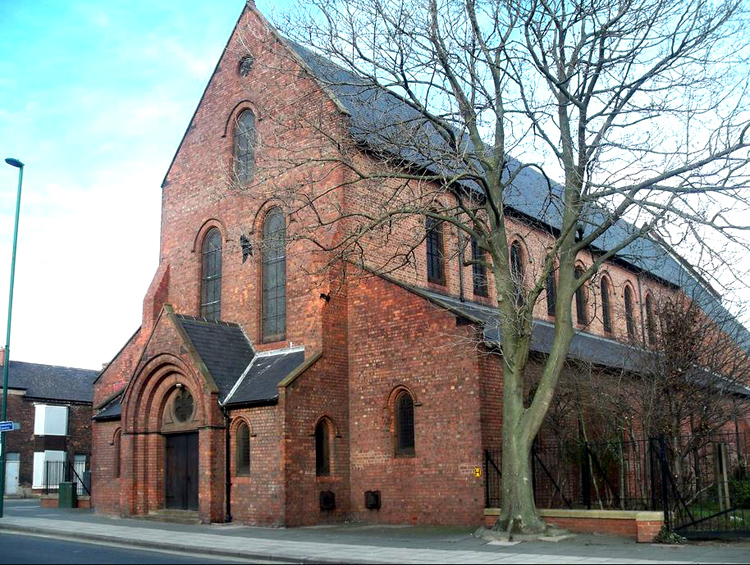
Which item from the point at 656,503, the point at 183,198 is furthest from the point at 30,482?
the point at 656,503

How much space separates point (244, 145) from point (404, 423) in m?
10.3

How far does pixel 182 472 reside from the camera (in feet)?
71.8

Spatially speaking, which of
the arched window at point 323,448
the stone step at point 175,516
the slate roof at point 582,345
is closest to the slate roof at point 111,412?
the stone step at point 175,516

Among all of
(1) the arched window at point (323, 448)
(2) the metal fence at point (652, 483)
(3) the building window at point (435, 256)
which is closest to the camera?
Answer: (2) the metal fence at point (652, 483)

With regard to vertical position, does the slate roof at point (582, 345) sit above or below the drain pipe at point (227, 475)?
above

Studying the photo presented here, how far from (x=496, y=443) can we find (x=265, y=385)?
20.0 ft

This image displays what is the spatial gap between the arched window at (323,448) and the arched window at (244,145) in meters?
8.19

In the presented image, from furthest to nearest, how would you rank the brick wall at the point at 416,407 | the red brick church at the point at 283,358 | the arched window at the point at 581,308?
the arched window at the point at 581,308, the red brick church at the point at 283,358, the brick wall at the point at 416,407

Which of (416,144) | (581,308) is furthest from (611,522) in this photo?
(581,308)

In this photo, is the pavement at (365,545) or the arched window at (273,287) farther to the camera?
the arched window at (273,287)

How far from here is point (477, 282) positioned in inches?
1029

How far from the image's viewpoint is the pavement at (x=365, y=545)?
12797 millimetres

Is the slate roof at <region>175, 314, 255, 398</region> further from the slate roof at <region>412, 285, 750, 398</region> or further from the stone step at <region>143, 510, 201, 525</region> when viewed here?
the slate roof at <region>412, 285, 750, 398</region>

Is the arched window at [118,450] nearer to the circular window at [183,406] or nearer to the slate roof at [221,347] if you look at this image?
the circular window at [183,406]
